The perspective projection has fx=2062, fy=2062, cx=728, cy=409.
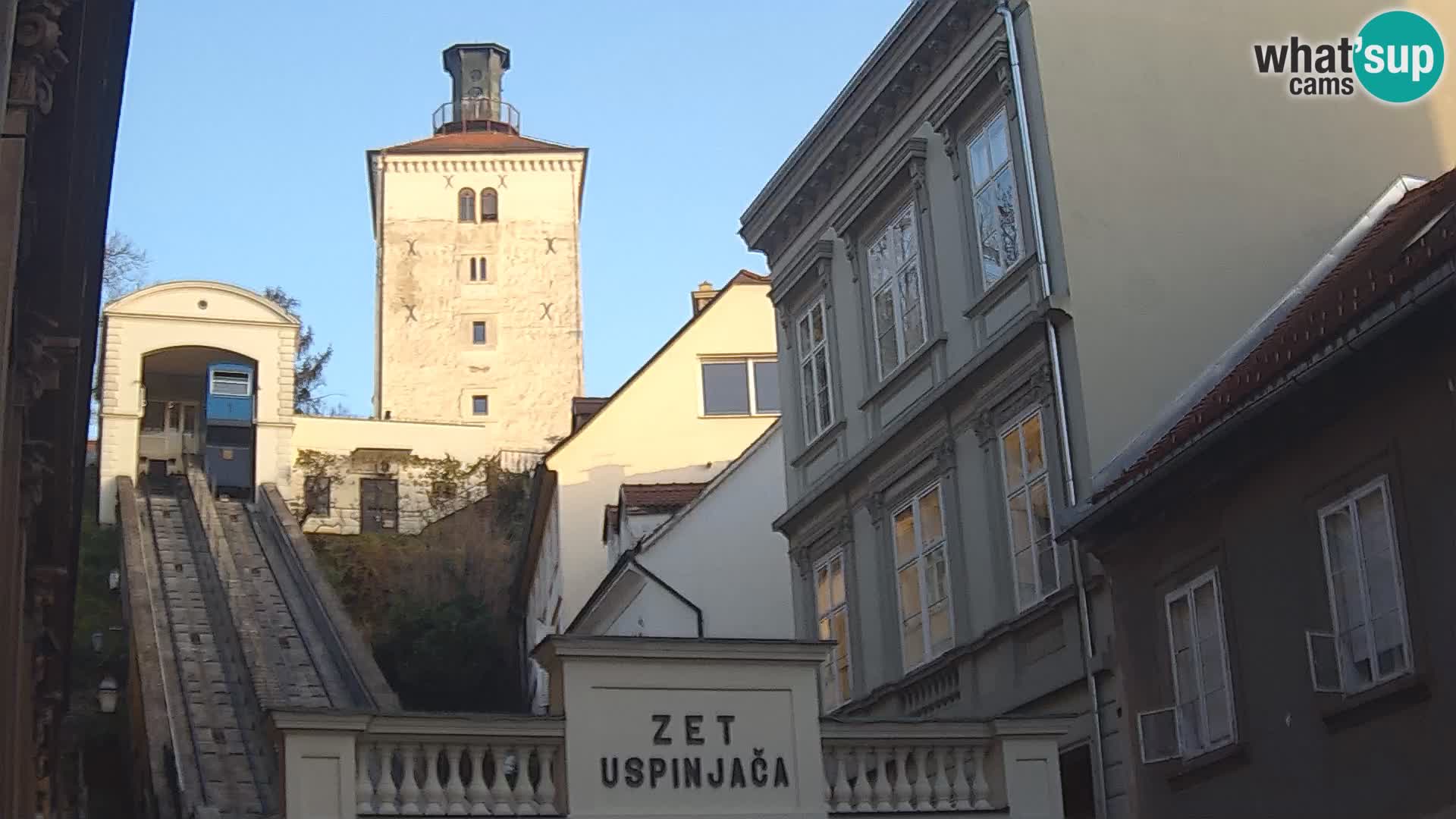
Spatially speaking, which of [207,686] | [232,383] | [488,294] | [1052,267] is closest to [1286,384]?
[1052,267]

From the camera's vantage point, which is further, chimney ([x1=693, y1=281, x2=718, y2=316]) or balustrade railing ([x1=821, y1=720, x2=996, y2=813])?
chimney ([x1=693, y1=281, x2=718, y2=316])

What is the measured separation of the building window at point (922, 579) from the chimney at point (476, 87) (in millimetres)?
74511

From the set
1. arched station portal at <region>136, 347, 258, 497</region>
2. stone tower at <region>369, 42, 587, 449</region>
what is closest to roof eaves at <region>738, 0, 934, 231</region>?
arched station portal at <region>136, 347, 258, 497</region>

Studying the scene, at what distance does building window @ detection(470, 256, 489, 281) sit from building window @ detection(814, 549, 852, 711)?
5808cm

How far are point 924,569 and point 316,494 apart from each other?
39722mm

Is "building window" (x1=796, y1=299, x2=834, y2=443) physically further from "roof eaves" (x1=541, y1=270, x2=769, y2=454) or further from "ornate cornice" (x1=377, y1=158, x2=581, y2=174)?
"ornate cornice" (x1=377, y1=158, x2=581, y2=174)

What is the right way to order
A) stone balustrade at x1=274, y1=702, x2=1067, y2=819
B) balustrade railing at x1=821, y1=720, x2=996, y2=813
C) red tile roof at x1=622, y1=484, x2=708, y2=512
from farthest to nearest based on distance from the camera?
red tile roof at x1=622, y1=484, x2=708, y2=512
balustrade railing at x1=821, y1=720, x2=996, y2=813
stone balustrade at x1=274, y1=702, x2=1067, y2=819

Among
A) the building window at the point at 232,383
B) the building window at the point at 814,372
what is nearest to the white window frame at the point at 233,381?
the building window at the point at 232,383

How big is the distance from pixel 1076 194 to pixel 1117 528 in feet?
11.4

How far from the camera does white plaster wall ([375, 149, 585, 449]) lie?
79.1 metres

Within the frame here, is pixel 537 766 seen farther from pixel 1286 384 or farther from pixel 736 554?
pixel 736 554

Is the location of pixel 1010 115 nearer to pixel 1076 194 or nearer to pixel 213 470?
pixel 1076 194

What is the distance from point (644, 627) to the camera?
33.1 metres

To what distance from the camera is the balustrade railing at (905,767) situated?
15.7m
